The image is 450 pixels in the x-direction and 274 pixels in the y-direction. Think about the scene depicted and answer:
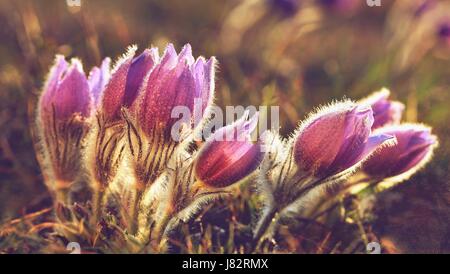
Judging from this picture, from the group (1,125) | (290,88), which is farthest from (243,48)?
(1,125)

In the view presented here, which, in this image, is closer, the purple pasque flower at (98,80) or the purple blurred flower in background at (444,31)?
the purple pasque flower at (98,80)

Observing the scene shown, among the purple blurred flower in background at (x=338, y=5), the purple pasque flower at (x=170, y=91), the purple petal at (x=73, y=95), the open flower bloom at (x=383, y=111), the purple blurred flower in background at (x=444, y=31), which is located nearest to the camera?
the purple pasque flower at (x=170, y=91)

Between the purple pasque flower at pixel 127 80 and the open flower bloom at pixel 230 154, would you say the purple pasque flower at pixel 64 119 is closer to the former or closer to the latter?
the purple pasque flower at pixel 127 80

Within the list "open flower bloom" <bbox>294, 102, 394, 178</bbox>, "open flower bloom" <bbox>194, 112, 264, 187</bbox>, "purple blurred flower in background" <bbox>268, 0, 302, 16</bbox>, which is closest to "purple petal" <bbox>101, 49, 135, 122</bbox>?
"open flower bloom" <bbox>194, 112, 264, 187</bbox>

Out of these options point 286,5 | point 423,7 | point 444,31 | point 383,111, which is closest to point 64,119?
point 383,111

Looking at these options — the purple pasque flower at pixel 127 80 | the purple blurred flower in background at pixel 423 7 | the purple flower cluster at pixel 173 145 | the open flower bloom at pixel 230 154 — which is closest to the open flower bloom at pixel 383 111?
the purple flower cluster at pixel 173 145

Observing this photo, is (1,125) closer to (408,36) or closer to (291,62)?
(291,62)

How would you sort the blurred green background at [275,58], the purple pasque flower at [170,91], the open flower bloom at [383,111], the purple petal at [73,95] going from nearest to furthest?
the purple pasque flower at [170,91] < the purple petal at [73,95] < the open flower bloom at [383,111] < the blurred green background at [275,58]
